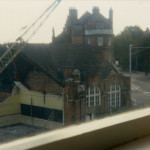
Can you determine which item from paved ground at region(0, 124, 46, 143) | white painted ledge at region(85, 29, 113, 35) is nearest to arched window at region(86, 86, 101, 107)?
white painted ledge at region(85, 29, 113, 35)

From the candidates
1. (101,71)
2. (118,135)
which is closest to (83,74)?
(101,71)

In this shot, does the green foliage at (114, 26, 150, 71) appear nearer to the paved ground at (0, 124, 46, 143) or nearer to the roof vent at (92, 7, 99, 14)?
the roof vent at (92, 7, 99, 14)

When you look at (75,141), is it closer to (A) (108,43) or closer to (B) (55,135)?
(B) (55,135)

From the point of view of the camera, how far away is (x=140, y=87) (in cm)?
102

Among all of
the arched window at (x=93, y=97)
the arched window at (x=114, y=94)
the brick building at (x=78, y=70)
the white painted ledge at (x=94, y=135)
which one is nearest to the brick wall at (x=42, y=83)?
the brick building at (x=78, y=70)

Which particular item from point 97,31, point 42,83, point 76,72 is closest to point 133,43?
point 97,31

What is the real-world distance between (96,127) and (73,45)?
19.5 inches

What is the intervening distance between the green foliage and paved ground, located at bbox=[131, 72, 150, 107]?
0.18ft

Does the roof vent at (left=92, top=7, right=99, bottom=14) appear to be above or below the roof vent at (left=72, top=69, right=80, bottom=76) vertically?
above

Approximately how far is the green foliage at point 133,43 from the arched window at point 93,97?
0.60ft

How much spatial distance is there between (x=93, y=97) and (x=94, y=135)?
1.85 feet

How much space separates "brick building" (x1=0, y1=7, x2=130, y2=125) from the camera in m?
0.81

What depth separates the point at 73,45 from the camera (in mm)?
896

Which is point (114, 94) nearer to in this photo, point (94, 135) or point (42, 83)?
point (42, 83)
